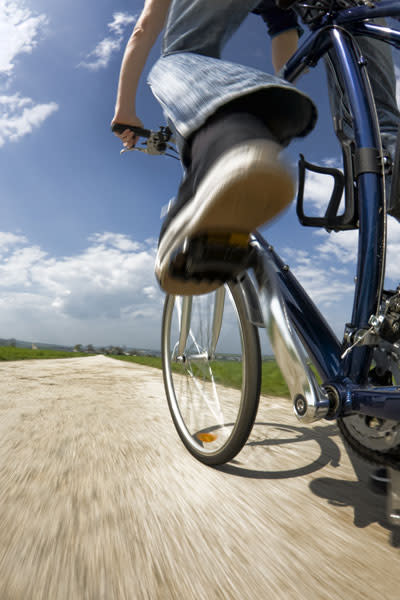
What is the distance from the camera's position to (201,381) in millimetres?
1670

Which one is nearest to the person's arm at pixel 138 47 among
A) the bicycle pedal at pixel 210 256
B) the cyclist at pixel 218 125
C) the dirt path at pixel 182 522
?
the cyclist at pixel 218 125

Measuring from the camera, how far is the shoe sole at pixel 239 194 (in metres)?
0.61

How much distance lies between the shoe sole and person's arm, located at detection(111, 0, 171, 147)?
57cm

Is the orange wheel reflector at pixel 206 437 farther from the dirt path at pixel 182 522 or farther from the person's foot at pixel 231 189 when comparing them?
the person's foot at pixel 231 189

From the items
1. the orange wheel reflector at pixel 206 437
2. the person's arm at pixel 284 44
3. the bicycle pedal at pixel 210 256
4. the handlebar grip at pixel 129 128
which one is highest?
the person's arm at pixel 284 44

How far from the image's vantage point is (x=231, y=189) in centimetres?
62

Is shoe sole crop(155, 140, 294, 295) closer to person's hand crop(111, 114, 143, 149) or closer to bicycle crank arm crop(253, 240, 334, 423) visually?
bicycle crank arm crop(253, 240, 334, 423)

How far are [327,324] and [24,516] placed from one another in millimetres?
903

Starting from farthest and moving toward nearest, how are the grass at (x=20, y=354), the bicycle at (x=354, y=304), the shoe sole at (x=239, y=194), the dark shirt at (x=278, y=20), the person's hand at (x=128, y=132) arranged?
1. the grass at (x=20, y=354)
2. the dark shirt at (x=278, y=20)
3. the person's hand at (x=128, y=132)
4. the bicycle at (x=354, y=304)
5. the shoe sole at (x=239, y=194)

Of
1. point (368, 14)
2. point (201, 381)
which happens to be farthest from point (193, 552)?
point (368, 14)

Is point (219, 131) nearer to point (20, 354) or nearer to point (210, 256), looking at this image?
point (210, 256)

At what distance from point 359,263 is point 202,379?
Result: 0.94 metres

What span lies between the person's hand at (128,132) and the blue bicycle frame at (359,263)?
582 millimetres

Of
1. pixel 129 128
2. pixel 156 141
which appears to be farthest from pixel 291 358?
pixel 156 141
